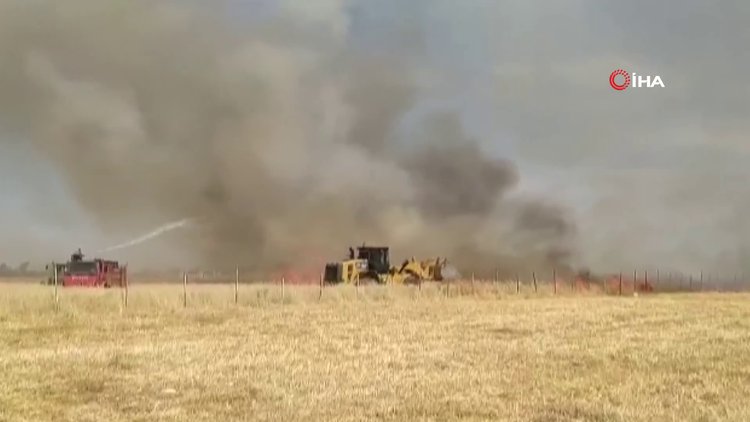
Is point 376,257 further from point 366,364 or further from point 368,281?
point 366,364

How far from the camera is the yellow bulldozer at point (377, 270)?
2276 inches

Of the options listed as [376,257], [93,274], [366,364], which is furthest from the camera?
[376,257]

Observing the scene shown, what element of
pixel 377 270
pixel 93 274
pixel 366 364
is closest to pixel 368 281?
pixel 377 270

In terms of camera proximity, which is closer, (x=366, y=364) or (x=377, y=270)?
(x=366, y=364)

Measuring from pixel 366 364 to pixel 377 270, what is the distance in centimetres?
3996

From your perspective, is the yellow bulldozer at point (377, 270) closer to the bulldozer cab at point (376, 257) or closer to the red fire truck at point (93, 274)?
the bulldozer cab at point (376, 257)

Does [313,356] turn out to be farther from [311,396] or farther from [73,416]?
[73,416]

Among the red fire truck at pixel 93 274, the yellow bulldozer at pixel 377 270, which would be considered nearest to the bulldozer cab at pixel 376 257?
the yellow bulldozer at pixel 377 270

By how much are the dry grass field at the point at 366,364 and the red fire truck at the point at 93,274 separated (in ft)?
59.0

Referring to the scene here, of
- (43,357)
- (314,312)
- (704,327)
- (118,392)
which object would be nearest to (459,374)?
(118,392)

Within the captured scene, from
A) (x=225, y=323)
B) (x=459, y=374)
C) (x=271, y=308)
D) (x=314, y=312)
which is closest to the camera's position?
(x=459, y=374)

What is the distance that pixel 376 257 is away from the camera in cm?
6203

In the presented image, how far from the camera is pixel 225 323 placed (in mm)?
31422

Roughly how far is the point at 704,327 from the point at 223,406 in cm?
1915
